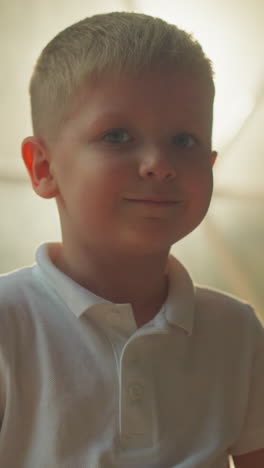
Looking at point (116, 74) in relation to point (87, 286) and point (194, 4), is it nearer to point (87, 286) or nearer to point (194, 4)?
point (87, 286)

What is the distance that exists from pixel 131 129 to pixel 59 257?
0.62 ft

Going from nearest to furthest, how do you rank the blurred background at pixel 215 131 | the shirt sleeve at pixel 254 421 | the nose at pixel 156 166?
the nose at pixel 156 166 < the shirt sleeve at pixel 254 421 < the blurred background at pixel 215 131

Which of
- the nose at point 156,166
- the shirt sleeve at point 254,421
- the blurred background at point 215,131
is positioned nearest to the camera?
the nose at point 156,166

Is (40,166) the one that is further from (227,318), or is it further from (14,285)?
(227,318)

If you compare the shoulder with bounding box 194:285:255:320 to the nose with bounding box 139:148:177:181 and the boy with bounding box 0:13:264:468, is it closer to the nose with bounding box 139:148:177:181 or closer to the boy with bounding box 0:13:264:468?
the boy with bounding box 0:13:264:468

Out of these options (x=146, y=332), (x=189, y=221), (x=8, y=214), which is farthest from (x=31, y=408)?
(x=8, y=214)

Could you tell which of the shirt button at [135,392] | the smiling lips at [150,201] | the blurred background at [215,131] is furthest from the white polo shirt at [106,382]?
the blurred background at [215,131]

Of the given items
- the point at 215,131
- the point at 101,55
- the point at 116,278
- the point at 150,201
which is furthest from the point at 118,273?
the point at 215,131

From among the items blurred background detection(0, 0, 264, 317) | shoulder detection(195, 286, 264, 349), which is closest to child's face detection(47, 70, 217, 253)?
shoulder detection(195, 286, 264, 349)

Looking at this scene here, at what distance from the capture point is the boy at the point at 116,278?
61 cm

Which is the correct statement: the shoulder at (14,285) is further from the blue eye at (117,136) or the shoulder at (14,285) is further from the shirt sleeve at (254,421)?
the shirt sleeve at (254,421)

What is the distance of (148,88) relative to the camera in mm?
616

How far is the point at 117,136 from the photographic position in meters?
0.63

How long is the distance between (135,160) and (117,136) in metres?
0.03
